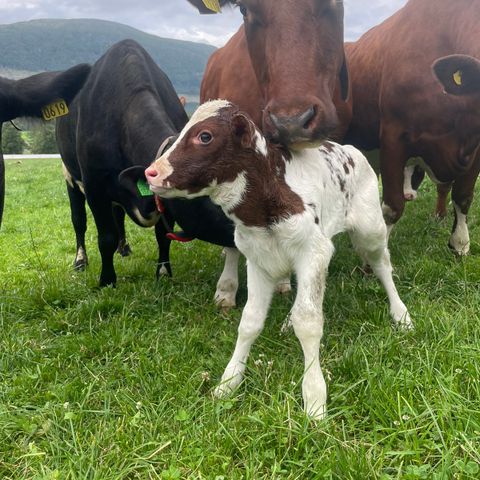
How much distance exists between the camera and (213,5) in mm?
4238

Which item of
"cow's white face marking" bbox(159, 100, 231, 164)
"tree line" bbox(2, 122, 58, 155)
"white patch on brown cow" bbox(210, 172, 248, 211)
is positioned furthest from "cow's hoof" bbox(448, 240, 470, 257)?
"tree line" bbox(2, 122, 58, 155)

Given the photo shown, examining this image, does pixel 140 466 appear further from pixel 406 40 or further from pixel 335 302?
pixel 406 40

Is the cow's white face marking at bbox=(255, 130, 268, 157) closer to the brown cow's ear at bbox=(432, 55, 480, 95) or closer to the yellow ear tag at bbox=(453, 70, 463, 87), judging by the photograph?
the brown cow's ear at bbox=(432, 55, 480, 95)

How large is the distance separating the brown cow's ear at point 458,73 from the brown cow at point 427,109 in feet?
1.15

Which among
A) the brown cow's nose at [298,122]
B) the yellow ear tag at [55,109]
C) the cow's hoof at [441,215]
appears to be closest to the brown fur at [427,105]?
the brown cow's nose at [298,122]

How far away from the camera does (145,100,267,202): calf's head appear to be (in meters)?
2.52

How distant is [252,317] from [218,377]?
431 mm

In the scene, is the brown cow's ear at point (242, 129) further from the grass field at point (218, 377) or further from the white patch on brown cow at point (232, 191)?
the grass field at point (218, 377)

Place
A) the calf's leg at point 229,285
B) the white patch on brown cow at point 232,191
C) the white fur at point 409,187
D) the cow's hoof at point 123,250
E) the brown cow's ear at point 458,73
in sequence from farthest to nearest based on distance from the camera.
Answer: the white fur at point 409,187, the cow's hoof at point 123,250, the calf's leg at point 229,285, the brown cow's ear at point 458,73, the white patch on brown cow at point 232,191

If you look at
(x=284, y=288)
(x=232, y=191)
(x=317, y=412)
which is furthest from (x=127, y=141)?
(x=317, y=412)

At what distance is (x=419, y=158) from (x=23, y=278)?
4.09m

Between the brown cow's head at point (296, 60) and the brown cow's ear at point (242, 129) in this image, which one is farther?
the brown cow's head at point (296, 60)

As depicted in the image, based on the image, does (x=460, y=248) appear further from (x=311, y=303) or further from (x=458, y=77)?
(x=311, y=303)

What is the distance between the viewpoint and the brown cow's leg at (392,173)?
15.8 feet
